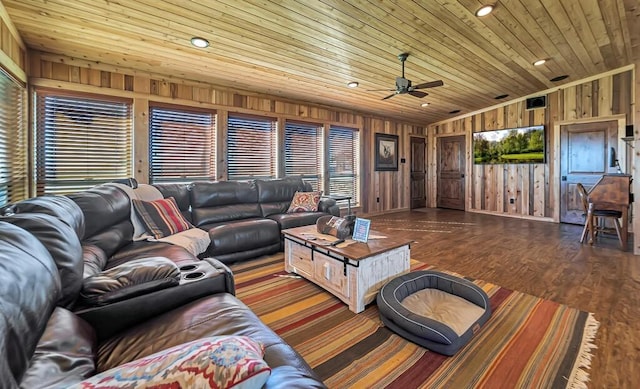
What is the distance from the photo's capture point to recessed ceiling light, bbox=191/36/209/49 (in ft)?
9.90

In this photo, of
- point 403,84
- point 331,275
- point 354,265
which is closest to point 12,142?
point 331,275

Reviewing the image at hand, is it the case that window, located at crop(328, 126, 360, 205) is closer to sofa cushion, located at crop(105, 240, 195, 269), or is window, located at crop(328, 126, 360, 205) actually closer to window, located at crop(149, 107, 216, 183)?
window, located at crop(149, 107, 216, 183)

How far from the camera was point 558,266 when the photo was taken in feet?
10.6

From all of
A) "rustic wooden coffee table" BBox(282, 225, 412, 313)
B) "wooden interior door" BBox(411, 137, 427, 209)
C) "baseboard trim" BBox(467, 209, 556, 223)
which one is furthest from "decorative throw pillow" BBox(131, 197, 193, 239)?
"baseboard trim" BBox(467, 209, 556, 223)

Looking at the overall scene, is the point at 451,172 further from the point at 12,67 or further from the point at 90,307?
the point at 12,67

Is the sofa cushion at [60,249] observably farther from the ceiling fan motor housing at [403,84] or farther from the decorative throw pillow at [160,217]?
the ceiling fan motor housing at [403,84]

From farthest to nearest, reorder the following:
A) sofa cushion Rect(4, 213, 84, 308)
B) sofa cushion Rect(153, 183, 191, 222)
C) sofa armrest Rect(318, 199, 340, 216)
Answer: sofa armrest Rect(318, 199, 340, 216) < sofa cushion Rect(153, 183, 191, 222) < sofa cushion Rect(4, 213, 84, 308)

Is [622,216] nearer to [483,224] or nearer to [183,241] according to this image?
[483,224]

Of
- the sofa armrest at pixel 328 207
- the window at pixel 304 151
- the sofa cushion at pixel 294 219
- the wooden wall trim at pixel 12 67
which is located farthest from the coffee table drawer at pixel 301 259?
the wooden wall trim at pixel 12 67

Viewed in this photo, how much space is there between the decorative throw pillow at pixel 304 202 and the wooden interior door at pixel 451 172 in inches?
194

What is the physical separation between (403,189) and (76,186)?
22.0 ft

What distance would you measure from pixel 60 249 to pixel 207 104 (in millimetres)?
3696

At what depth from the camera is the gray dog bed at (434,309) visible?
1.73 m

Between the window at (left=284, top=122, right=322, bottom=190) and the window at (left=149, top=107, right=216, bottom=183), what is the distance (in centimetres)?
143
